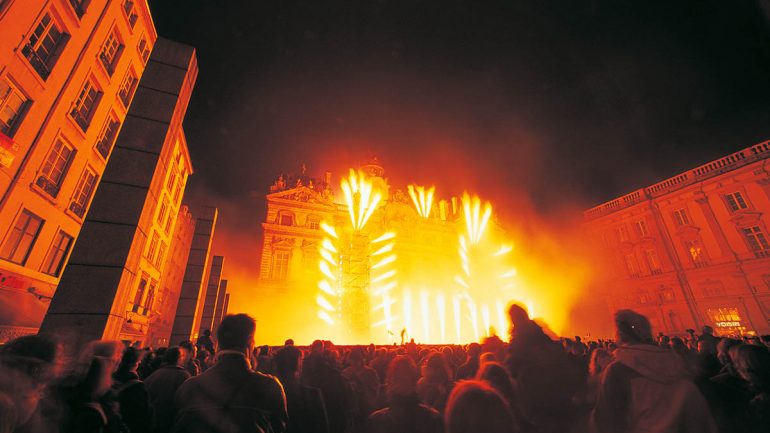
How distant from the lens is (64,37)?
12.2 metres

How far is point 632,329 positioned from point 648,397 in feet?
1.84

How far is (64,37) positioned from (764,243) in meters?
46.5

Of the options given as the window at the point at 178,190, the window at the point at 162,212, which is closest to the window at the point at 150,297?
the window at the point at 162,212

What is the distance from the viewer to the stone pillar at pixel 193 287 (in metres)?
10.9

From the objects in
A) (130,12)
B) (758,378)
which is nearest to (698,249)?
(758,378)

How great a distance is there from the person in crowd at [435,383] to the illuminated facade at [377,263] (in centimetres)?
2290

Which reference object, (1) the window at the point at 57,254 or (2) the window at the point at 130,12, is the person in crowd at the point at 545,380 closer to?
(1) the window at the point at 57,254

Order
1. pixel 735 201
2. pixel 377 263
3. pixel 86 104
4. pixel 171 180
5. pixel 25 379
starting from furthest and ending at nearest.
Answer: pixel 377 263 → pixel 735 201 → pixel 171 180 → pixel 86 104 → pixel 25 379

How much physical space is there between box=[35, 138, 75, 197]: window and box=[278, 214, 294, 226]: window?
20146mm

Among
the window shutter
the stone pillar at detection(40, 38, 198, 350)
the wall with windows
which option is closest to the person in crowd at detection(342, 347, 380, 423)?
the stone pillar at detection(40, 38, 198, 350)

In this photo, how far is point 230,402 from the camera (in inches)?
75.7

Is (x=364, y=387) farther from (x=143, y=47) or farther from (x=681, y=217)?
(x=681, y=217)

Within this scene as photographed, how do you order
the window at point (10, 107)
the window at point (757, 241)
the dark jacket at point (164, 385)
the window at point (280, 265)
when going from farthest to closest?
the window at point (280, 265)
the window at point (757, 241)
the window at point (10, 107)
the dark jacket at point (164, 385)

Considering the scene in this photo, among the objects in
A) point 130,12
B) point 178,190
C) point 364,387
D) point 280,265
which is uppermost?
Result: point 130,12
